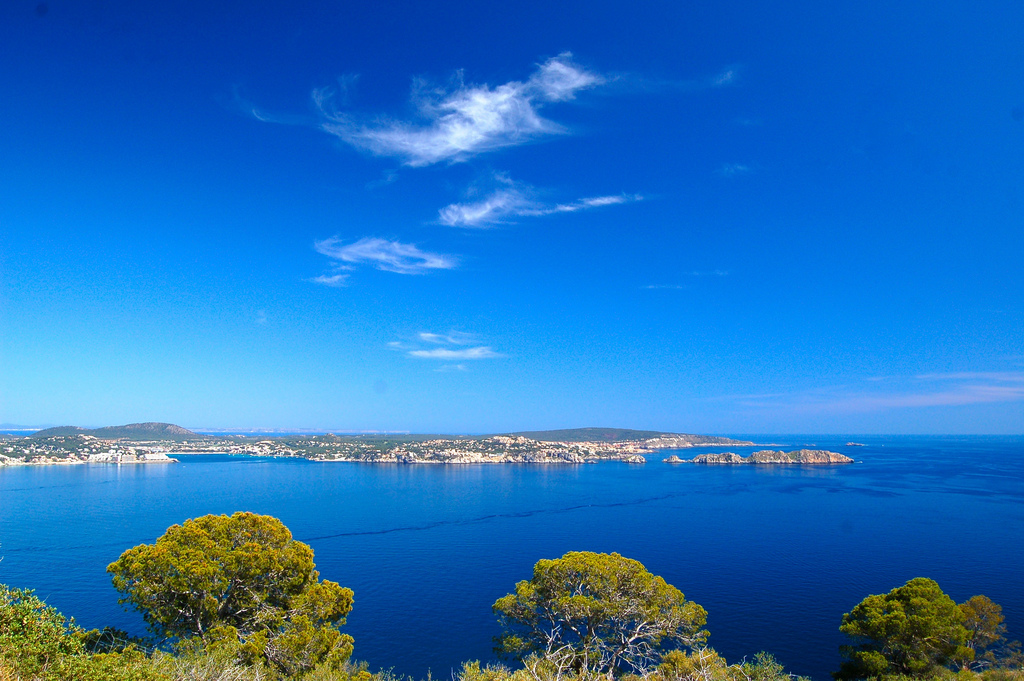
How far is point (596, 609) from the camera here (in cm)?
2003

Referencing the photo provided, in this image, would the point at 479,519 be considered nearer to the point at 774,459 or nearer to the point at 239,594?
the point at 239,594

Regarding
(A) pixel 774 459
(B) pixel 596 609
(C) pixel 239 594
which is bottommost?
(A) pixel 774 459

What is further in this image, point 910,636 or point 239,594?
point 910,636

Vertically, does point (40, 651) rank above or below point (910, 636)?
above

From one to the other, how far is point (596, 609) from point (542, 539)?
1418 inches

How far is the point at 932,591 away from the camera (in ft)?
70.6

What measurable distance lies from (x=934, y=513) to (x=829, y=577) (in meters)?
40.5

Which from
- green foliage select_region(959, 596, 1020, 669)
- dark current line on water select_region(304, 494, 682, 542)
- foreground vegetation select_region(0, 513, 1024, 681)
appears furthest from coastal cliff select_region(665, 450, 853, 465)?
foreground vegetation select_region(0, 513, 1024, 681)

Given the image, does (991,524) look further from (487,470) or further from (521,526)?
(487,470)

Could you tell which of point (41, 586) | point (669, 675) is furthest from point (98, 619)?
point (669, 675)

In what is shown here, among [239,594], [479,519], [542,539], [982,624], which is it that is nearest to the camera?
[239,594]

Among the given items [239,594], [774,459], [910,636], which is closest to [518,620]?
[239,594]

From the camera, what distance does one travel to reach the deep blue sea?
104ft

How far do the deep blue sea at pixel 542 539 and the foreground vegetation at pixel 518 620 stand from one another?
631 cm
